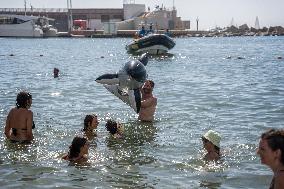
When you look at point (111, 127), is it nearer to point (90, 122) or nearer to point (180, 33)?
point (90, 122)

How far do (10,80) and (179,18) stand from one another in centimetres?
10595

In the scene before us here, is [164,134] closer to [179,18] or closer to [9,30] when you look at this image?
[9,30]

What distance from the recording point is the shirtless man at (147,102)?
1321cm

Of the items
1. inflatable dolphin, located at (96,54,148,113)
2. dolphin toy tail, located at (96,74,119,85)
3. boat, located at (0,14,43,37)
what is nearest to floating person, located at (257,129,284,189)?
inflatable dolphin, located at (96,54,148,113)

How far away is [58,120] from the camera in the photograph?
14406 millimetres

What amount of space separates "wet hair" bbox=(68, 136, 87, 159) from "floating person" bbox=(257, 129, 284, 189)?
5161 millimetres

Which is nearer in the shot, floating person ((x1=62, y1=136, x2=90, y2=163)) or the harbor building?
floating person ((x1=62, y1=136, x2=90, y2=163))

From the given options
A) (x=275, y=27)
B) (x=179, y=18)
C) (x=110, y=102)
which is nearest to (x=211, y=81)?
(x=110, y=102)

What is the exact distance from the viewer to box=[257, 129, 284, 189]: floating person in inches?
181

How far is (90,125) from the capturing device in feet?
37.9

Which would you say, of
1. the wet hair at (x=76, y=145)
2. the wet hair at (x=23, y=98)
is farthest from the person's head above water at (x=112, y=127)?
the wet hair at (x=23, y=98)

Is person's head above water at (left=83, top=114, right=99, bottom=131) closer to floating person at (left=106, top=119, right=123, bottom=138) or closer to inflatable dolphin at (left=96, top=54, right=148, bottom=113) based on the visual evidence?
floating person at (left=106, top=119, right=123, bottom=138)

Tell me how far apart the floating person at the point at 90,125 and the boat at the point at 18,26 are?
94.5 m

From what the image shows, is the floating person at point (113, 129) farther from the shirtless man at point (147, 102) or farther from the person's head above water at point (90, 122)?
the shirtless man at point (147, 102)
